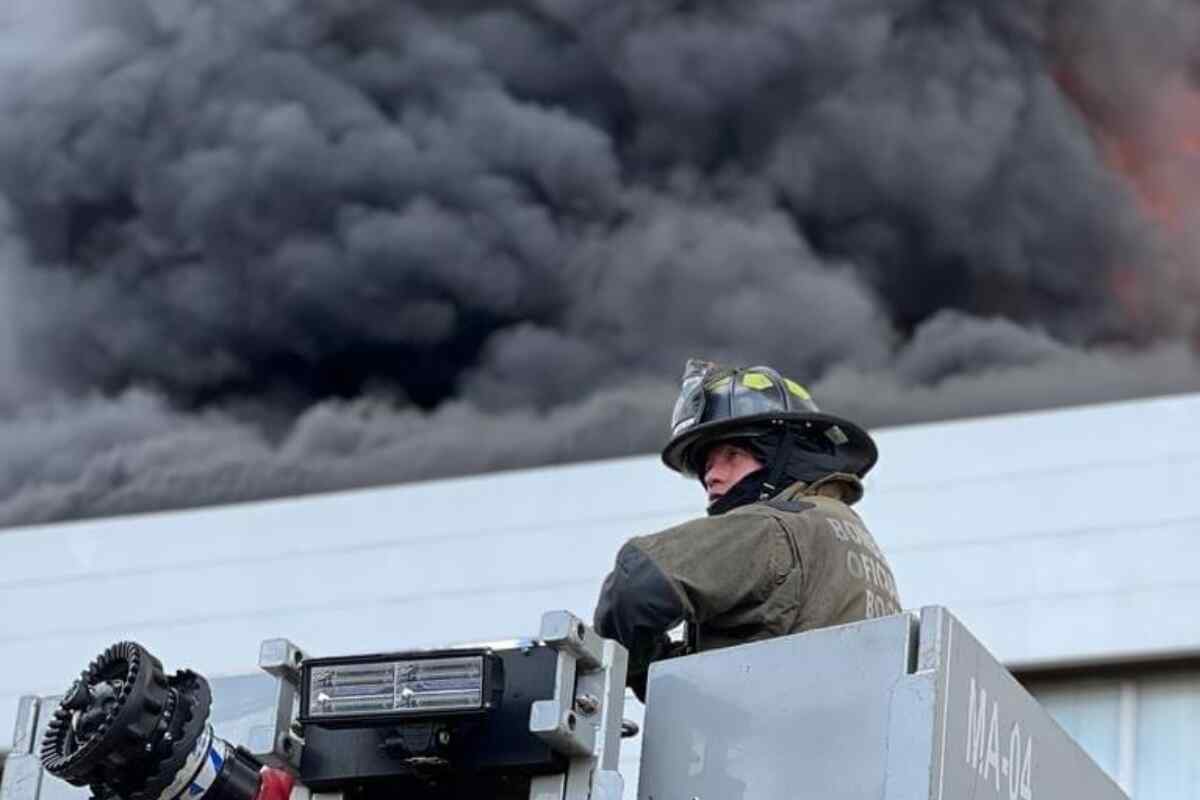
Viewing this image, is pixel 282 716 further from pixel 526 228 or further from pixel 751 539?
pixel 526 228

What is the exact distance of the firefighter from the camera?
5070mm

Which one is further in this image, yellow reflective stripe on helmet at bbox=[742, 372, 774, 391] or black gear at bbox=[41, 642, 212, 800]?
yellow reflective stripe on helmet at bbox=[742, 372, 774, 391]

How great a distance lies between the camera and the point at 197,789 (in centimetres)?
463

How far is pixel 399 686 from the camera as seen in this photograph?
4492mm

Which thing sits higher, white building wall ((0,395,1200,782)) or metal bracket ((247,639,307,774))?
white building wall ((0,395,1200,782))

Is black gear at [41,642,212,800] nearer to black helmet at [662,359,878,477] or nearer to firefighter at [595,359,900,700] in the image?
firefighter at [595,359,900,700]

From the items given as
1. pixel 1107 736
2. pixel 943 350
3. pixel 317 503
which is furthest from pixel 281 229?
pixel 1107 736

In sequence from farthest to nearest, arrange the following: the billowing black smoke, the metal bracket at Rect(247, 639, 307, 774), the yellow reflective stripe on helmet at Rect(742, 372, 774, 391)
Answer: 1. the billowing black smoke
2. the yellow reflective stripe on helmet at Rect(742, 372, 774, 391)
3. the metal bracket at Rect(247, 639, 307, 774)

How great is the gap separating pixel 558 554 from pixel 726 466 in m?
10.1

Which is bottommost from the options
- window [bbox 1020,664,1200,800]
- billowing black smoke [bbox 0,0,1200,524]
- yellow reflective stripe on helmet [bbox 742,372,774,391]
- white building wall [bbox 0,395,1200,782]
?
yellow reflective stripe on helmet [bbox 742,372,774,391]

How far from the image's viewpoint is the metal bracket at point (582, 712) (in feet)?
14.3

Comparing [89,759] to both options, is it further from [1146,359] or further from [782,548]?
[1146,359]

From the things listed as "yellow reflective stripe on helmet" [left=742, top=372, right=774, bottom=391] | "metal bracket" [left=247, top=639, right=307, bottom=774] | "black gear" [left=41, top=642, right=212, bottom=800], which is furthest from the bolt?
"yellow reflective stripe on helmet" [left=742, top=372, right=774, bottom=391]

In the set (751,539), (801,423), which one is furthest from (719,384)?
(751,539)
